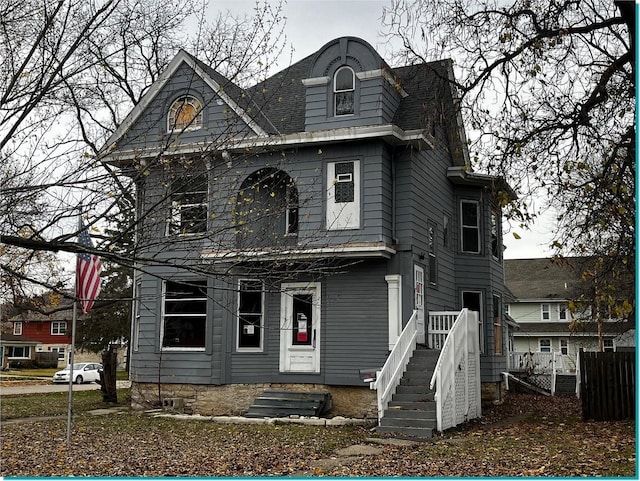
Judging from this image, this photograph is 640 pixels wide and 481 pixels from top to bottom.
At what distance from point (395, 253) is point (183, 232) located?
331 inches

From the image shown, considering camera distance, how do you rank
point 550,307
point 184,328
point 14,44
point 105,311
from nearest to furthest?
point 14,44 < point 184,328 < point 105,311 < point 550,307

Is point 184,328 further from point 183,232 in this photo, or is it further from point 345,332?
point 183,232

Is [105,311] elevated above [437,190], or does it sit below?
A: below

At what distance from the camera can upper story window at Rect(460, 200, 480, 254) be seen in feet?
73.2

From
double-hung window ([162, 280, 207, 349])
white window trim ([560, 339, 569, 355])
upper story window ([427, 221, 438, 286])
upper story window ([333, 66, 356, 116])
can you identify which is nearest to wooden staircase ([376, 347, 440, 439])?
upper story window ([427, 221, 438, 286])

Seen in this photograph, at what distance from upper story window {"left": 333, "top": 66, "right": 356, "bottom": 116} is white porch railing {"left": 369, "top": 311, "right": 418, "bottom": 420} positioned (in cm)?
557

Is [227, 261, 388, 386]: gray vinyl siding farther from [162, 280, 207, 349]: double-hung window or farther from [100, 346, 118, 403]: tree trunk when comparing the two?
[100, 346, 118, 403]: tree trunk

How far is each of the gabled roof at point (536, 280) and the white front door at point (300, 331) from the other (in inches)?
1362

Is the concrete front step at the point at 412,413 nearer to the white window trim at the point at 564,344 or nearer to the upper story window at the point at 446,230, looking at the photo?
the upper story window at the point at 446,230

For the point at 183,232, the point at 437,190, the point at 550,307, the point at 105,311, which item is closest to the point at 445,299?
the point at 437,190

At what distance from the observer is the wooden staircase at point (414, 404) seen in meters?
14.2

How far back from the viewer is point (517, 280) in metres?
54.3

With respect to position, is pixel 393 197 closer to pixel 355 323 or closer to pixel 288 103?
pixel 355 323

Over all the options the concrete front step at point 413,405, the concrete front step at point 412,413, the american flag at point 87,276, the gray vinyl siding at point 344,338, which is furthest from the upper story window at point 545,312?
the american flag at point 87,276
